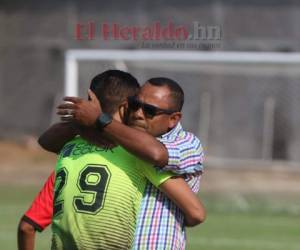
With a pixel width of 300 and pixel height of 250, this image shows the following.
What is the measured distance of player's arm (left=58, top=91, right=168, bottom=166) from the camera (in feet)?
13.5

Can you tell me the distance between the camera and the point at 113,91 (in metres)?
4.29

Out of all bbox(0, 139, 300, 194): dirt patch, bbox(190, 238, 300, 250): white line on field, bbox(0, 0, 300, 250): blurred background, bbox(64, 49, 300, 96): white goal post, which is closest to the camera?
bbox(190, 238, 300, 250): white line on field

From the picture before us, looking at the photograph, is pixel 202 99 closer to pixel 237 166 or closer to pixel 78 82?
pixel 237 166

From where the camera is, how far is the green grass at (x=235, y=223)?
35.5 feet

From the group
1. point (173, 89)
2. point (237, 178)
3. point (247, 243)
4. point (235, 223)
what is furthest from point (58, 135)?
point (237, 178)

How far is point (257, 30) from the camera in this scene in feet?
69.5

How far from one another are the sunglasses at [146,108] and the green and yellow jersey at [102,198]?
188 mm

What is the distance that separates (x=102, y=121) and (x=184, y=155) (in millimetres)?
364

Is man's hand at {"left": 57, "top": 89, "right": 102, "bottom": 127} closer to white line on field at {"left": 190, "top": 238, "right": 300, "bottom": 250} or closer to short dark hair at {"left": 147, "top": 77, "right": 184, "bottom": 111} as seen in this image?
short dark hair at {"left": 147, "top": 77, "right": 184, "bottom": 111}

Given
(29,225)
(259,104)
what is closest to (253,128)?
(259,104)

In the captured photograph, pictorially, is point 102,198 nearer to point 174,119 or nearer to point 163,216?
point 163,216

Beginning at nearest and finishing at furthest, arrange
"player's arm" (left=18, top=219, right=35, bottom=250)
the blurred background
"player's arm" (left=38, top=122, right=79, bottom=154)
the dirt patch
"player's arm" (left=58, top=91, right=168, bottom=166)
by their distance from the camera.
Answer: "player's arm" (left=58, top=91, right=168, bottom=166), "player's arm" (left=38, top=122, right=79, bottom=154), "player's arm" (left=18, top=219, right=35, bottom=250), the blurred background, the dirt patch

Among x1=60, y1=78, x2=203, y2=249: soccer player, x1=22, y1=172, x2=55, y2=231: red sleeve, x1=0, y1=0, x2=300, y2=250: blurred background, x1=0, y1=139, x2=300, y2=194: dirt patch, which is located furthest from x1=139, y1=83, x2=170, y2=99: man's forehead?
x1=0, y1=139, x2=300, y2=194: dirt patch

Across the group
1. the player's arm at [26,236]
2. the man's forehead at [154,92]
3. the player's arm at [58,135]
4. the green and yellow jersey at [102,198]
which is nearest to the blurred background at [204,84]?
the player's arm at [26,236]
